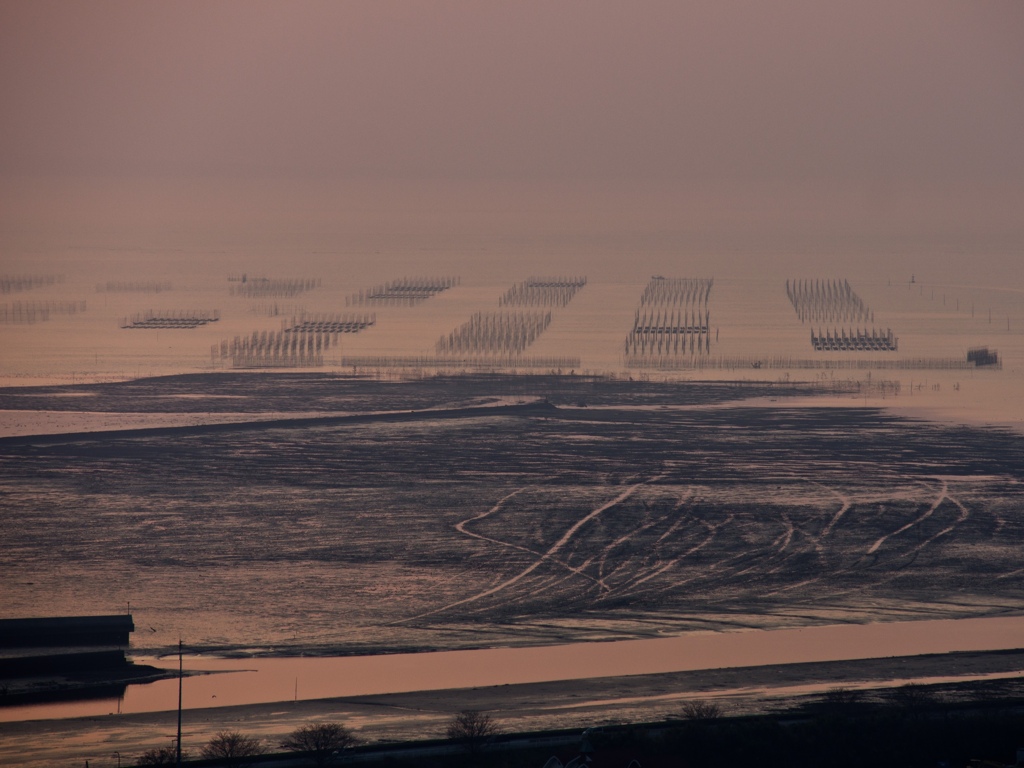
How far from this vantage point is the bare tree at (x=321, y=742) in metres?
31.3

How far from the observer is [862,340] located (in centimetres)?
10312

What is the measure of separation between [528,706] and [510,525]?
1508 cm

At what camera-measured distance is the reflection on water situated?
36125 mm

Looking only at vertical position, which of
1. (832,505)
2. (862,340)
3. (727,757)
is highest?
(862,340)

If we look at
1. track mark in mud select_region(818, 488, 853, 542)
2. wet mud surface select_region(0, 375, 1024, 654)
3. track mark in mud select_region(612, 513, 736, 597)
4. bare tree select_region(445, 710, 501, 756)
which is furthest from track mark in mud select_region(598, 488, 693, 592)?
bare tree select_region(445, 710, 501, 756)

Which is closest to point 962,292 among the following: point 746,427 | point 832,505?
point 746,427

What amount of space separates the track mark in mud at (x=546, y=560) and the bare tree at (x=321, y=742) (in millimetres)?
8793

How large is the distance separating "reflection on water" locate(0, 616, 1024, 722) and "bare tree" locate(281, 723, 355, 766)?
361cm

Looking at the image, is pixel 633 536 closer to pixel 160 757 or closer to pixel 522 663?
pixel 522 663

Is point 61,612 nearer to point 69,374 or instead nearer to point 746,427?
point 746,427

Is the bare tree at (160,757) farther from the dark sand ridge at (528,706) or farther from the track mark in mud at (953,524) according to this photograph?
the track mark in mud at (953,524)

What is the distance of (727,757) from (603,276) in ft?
418

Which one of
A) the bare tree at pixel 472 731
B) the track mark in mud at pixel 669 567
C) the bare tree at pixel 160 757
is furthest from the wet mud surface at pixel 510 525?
the bare tree at pixel 160 757

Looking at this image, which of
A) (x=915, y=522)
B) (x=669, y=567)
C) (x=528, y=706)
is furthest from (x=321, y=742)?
(x=915, y=522)
